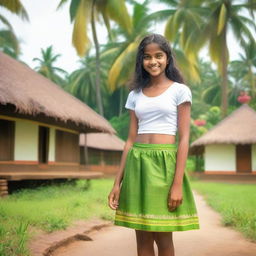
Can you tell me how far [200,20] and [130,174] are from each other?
19.9 metres

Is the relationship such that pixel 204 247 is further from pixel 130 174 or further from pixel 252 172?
pixel 252 172

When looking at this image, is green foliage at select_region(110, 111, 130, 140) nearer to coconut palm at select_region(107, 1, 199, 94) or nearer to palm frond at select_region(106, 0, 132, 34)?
coconut palm at select_region(107, 1, 199, 94)

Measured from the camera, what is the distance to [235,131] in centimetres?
1628

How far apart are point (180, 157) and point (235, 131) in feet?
47.6

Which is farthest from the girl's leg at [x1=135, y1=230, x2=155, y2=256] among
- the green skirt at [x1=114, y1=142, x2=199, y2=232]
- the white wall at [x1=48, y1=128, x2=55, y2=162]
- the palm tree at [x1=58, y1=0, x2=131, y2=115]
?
the palm tree at [x1=58, y1=0, x2=131, y2=115]

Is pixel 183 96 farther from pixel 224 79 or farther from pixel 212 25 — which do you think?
pixel 212 25

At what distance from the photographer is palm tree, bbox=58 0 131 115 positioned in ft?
53.1

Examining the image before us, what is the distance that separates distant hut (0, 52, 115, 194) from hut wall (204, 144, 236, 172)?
5.47 metres

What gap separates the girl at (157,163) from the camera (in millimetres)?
2275

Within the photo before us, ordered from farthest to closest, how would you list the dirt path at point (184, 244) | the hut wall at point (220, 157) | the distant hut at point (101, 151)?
the distant hut at point (101, 151), the hut wall at point (220, 157), the dirt path at point (184, 244)

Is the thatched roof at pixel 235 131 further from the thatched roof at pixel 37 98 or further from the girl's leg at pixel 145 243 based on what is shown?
the girl's leg at pixel 145 243

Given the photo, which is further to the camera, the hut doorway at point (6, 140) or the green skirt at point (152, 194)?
the hut doorway at point (6, 140)

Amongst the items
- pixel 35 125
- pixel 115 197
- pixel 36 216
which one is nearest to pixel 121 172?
pixel 115 197

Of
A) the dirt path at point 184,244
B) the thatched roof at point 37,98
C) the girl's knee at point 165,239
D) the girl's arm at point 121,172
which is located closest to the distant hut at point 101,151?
the thatched roof at point 37,98
